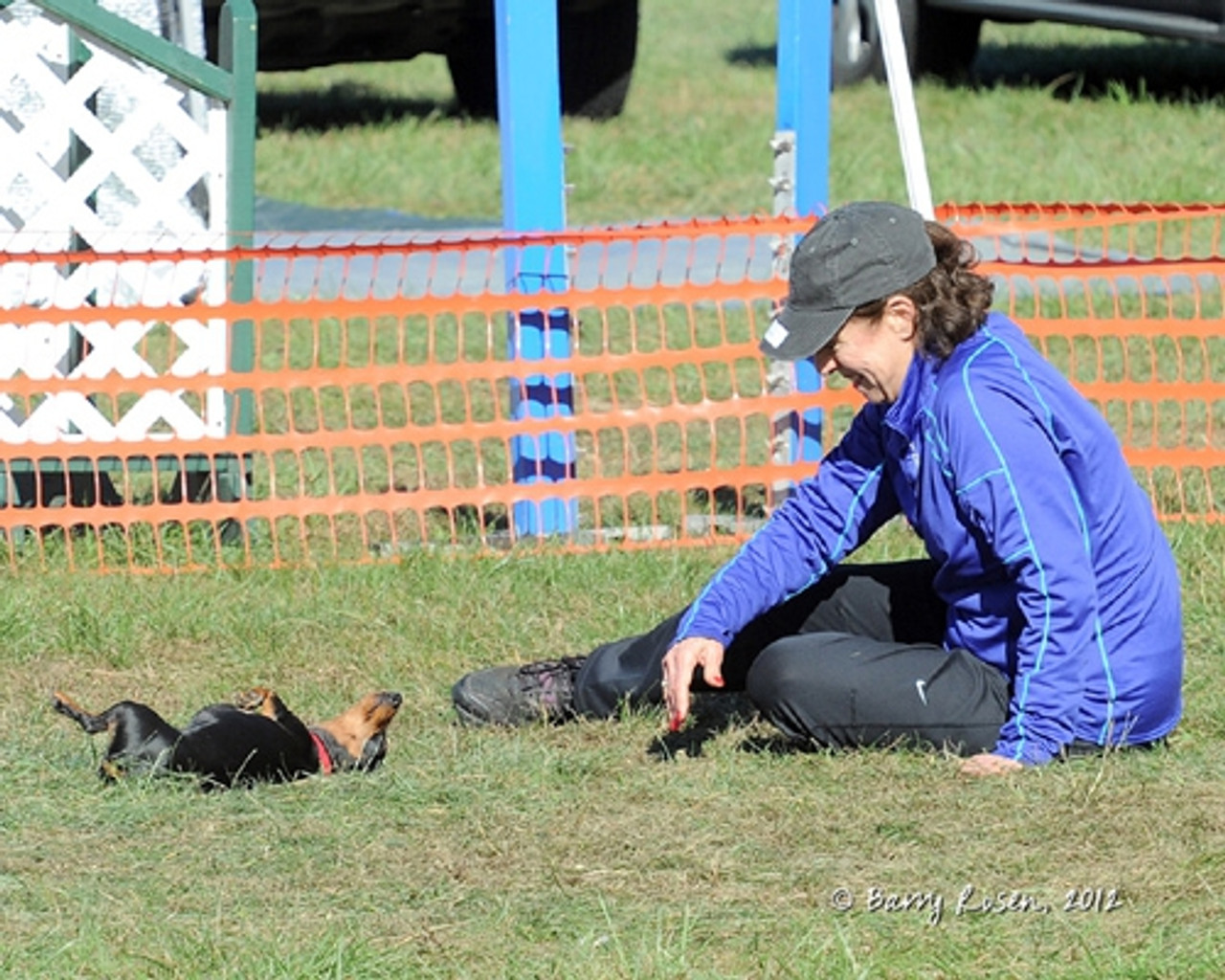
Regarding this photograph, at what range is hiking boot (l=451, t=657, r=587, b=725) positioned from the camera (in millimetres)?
4742

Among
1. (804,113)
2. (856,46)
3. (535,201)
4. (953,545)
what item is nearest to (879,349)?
(953,545)

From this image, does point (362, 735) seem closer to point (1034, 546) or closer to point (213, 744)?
point (213, 744)

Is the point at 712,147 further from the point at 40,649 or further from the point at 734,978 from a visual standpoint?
the point at 734,978

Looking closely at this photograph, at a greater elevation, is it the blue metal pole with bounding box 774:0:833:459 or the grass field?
the blue metal pole with bounding box 774:0:833:459

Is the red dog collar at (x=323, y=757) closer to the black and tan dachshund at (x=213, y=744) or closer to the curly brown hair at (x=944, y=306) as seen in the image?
the black and tan dachshund at (x=213, y=744)

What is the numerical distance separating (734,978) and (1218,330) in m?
3.82

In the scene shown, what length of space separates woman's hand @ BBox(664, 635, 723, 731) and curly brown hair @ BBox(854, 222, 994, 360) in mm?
688

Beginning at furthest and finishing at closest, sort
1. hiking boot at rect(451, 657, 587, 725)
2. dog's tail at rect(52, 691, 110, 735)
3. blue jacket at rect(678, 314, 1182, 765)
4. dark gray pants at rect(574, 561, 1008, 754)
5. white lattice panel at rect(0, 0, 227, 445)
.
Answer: white lattice panel at rect(0, 0, 227, 445) < hiking boot at rect(451, 657, 587, 725) < dark gray pants at rect(574, 561, 1008, 754) < dog's tail at rect(52, 691, 110, 735) < blue jacket at rect(678, 314, 1182, 765)

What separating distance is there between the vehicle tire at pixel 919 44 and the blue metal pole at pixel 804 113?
29.4ft

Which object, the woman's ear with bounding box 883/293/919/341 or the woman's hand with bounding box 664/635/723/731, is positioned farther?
the woman's hand with bounding box 664/635/723/731

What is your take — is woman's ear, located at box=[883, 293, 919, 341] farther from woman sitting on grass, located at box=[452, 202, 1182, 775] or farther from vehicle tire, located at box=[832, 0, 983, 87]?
vehicle tire, located at box=[832, 0, 983, 87]

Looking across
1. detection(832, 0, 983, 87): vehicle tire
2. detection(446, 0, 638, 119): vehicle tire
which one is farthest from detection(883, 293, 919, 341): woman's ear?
detection(832, 0, 983, 87): vehicle tire

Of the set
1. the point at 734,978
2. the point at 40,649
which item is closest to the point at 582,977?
the point at 734,978

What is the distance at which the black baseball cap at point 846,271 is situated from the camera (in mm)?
3971
